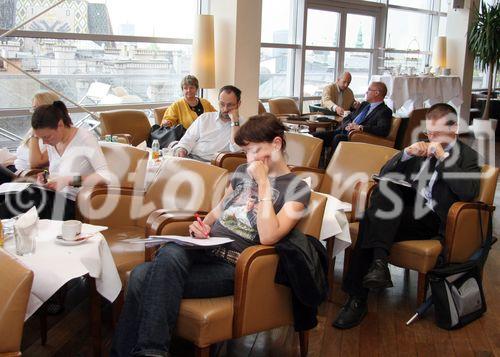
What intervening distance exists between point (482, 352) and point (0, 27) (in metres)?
4.73

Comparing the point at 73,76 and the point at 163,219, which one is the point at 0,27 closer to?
the point at 73,76

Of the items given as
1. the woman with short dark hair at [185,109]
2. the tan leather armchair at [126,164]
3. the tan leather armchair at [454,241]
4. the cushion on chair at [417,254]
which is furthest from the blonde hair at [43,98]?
the cushion on chair at [417,254]

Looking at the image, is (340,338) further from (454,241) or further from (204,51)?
(204,51)

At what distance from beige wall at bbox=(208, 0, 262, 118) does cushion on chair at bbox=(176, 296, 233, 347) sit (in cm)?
478

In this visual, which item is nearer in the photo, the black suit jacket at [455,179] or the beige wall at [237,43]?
the black suit jacket at [455,179]

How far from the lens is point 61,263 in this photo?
220 cm

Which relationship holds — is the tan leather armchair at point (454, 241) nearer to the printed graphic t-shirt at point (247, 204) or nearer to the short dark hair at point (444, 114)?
the short dark hair at point (444, 114)

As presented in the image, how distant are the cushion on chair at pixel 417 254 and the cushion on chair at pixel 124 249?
4.65 ft

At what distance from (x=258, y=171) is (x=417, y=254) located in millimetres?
1194

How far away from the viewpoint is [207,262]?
254 centimetres

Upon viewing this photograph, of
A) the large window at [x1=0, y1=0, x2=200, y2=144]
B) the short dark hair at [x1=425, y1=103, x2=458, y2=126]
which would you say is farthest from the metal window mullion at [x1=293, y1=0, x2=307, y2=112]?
the short dark hair at [x1=425, y1=103, x2=458, y2=126]

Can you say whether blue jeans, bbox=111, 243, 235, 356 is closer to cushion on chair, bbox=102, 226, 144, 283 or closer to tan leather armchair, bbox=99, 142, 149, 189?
cushion on chair, bbox=102, 226, 144, 283

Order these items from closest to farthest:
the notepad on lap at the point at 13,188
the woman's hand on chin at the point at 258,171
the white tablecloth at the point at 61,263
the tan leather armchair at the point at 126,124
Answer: the white tablecloth at the point at 61,263 < the woman's hand on chin at the point at 258,171 < the notepad on lap at the point at 13,188 < the tan leather armchair at the point at 126,124

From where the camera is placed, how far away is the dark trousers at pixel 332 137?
6598 millimetres
